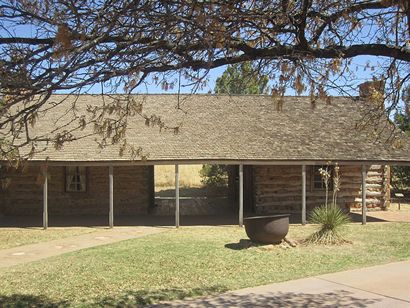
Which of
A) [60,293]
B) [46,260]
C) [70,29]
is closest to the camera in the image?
[70,29]

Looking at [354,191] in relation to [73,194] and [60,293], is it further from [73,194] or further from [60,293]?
[60,293]

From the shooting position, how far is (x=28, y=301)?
26.2 feet

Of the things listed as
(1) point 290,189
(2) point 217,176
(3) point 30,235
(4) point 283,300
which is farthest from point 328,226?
(2) point 217,176

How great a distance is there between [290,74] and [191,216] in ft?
50.7

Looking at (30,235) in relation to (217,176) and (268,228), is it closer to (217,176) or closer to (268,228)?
(268,228)

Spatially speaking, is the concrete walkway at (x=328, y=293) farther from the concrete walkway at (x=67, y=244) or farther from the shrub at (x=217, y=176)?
the shrub at (x=217, y=176)

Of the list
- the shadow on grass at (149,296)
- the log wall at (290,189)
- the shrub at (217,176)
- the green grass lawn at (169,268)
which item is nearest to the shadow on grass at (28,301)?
the green grass lawn at (169,268)

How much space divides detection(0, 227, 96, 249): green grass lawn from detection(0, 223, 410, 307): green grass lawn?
9.07ft

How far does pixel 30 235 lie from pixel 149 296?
29.8 feet

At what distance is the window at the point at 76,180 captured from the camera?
2105cm

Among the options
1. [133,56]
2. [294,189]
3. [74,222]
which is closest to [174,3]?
[133,56]

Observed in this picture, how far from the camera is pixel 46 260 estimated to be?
11.8 metres

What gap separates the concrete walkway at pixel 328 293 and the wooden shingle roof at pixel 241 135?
26.3ft

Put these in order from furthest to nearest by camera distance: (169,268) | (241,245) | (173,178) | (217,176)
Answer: (173,178) → (217,176) → (241,245) → (169,268)
